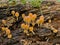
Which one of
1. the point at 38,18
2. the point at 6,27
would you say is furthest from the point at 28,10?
the point at 6,27

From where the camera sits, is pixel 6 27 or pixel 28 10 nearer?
pixel 6 27

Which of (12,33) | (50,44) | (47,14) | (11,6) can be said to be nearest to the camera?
(50,44)

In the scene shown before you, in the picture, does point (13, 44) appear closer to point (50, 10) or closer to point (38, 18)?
point (38, 18)

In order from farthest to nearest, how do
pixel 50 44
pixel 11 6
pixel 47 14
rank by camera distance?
1. pixel 11 6
2. pixel 47 14
3. pixel 50 44

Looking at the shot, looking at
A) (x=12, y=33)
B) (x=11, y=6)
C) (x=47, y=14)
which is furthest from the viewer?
(x=11, y=6)

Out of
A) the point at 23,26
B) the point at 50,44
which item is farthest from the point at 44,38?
the point at 23,26

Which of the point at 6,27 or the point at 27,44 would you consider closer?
the point at 27,44

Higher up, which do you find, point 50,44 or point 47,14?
point 47,14

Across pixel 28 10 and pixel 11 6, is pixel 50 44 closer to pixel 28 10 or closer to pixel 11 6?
pixel 28 10

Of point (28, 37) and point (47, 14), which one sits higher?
point (47, 14)
